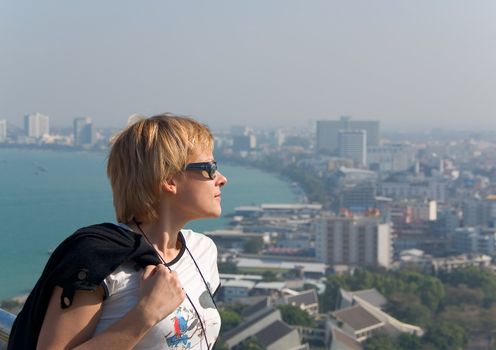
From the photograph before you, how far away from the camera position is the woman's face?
533 mm

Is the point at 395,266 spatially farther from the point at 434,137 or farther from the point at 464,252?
the point at 434,137

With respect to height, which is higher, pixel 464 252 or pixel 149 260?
pixel 149 260

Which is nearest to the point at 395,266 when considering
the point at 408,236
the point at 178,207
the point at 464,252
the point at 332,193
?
the point at 464,252

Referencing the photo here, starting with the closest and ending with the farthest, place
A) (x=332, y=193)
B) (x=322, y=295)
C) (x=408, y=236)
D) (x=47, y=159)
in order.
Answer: (x=322, y=295) → (x=408, y=236) → (x=332, y=193) → (x=47, y=159)

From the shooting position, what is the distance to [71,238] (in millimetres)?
478

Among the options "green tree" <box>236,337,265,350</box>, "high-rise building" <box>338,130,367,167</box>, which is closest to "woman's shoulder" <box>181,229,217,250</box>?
"green tree" <box>236,337,265,350</box>

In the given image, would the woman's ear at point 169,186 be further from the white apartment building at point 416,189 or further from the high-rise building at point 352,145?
the high-rise building at point 352,145

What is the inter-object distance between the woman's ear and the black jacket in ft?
0.14

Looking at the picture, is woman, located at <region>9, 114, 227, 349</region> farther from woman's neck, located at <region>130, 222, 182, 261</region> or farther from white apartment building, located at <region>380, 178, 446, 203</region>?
white apartment building, located at <region>380, 178, 446, 203</region>

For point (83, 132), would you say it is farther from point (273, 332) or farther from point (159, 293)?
point (159, 293)

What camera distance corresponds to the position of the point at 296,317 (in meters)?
7.50

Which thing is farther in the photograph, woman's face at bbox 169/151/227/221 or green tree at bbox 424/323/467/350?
green tree at bbox 424/323/467/350

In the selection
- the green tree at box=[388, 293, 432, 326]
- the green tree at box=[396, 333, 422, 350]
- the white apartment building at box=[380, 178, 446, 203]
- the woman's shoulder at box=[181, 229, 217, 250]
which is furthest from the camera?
the white apartment building at box=[380, 178, 446, 203]

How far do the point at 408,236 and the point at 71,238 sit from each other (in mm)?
14884
